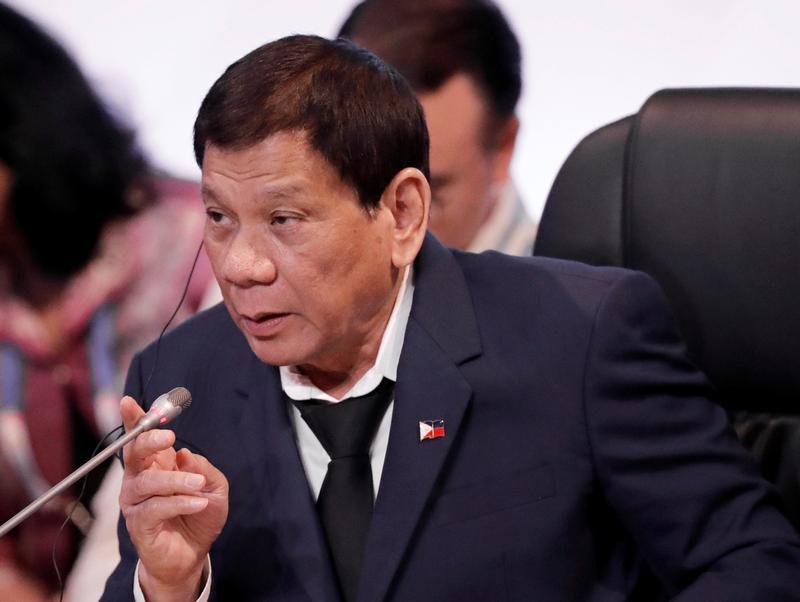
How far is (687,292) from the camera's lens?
1441mm

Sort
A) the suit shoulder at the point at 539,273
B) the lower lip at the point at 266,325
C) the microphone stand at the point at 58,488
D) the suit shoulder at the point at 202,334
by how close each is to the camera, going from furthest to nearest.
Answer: the suit shoulder at the point at 202,334
the suit shoulder at the point at 539,273
the lower lip at the point at 266,325
the microphone stand at the point at 58,488

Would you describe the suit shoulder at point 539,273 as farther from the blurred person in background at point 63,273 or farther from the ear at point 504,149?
the blurred person in background at point 63,273

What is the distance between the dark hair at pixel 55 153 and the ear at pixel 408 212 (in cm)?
98

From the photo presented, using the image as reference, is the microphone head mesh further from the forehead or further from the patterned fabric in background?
the patterned fabric in background

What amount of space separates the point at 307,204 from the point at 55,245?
43.8 inches

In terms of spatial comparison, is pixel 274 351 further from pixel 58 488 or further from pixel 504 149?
pixel 504 149

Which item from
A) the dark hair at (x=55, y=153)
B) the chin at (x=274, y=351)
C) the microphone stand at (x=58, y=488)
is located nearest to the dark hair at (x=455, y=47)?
the dark hair at (x=55, y=153)

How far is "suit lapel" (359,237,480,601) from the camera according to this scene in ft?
4.19

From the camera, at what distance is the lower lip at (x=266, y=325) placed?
1.25 metres

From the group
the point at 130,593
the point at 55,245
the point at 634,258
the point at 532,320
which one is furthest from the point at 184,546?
the point at 55,245

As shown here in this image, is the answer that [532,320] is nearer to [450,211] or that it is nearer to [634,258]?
[634,258]

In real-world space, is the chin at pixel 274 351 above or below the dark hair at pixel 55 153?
below

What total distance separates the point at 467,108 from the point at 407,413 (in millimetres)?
785

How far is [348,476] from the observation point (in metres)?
1.35
